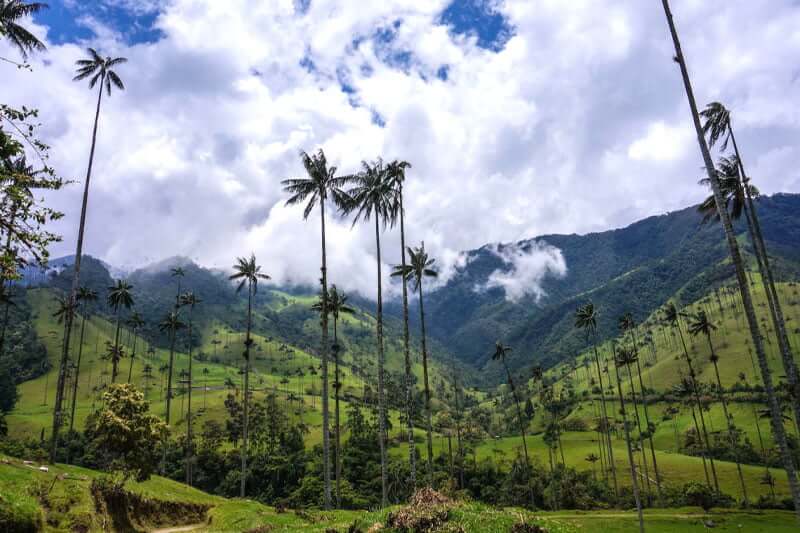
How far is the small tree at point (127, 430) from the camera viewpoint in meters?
31.4

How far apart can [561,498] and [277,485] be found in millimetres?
69494

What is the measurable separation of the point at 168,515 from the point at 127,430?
9.61 meters

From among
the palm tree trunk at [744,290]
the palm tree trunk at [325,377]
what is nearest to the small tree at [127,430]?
the palm tree trunk at [325,377]

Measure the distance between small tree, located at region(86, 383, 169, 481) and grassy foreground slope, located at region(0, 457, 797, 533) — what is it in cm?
193

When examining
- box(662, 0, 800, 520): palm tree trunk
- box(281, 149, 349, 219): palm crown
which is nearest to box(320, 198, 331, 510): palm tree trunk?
box(281, 149, 349, 219): palm crown

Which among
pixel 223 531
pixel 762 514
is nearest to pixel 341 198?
pixel 223 531

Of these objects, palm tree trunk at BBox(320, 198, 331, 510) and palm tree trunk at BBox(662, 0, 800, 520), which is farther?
palm tree trunk at BBox(320, 198, 331, 510)

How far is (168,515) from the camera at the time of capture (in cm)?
3616

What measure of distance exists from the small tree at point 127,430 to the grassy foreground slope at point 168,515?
1.93 m

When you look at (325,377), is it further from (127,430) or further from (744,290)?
(744,290)

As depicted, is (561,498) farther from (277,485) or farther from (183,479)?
(183,479)

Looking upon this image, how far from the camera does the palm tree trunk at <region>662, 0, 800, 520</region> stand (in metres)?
21.6

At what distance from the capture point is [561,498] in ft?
309

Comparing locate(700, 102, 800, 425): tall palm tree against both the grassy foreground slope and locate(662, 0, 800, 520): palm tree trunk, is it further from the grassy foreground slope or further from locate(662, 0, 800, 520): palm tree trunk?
the grassy foreground slope
